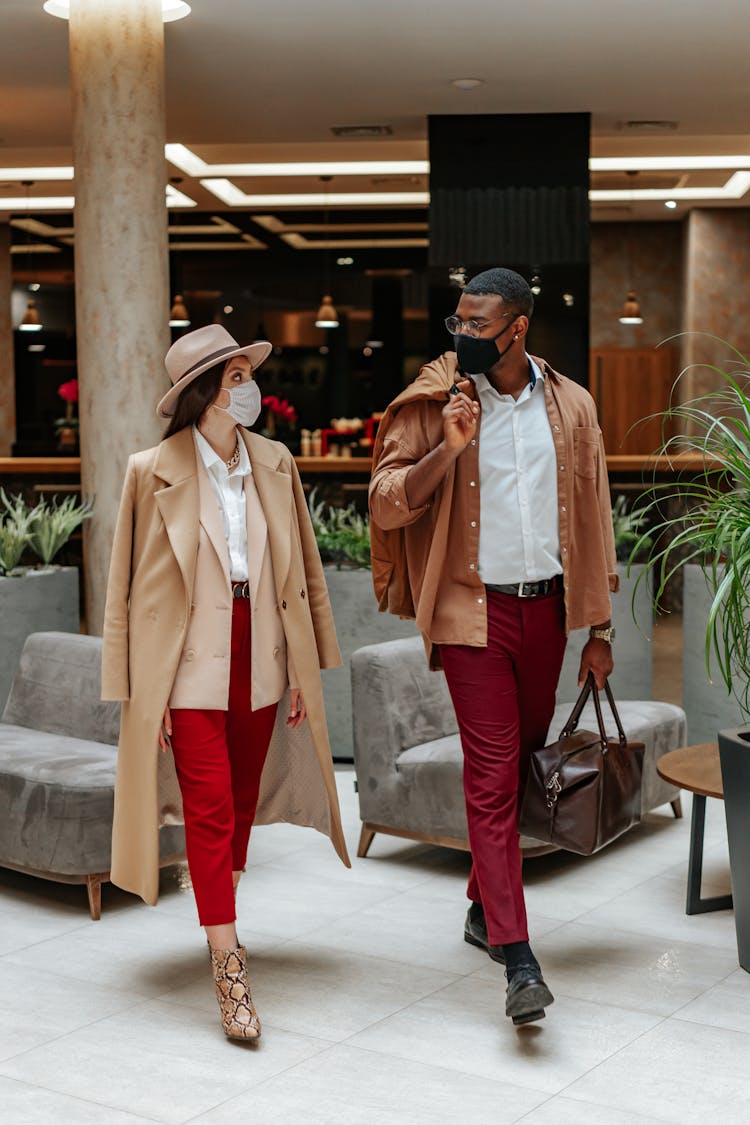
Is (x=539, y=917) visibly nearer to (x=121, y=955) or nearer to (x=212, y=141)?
(x=121, y=955)

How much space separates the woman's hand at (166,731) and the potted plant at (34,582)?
8.69ft

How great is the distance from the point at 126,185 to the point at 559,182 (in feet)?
11.7

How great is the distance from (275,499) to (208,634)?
0.39 metres

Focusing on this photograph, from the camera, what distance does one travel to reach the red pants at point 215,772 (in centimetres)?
320

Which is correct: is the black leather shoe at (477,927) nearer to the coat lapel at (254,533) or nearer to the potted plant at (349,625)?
the coat lapel at (254,533)

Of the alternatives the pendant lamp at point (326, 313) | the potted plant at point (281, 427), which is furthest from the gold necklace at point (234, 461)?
the pendant lamp at point (326, 313)

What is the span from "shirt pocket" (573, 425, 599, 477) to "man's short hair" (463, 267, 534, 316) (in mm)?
336

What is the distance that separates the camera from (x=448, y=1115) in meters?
2.79

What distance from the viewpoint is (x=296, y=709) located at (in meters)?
3.49

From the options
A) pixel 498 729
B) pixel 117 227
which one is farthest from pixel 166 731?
pixel 117 227

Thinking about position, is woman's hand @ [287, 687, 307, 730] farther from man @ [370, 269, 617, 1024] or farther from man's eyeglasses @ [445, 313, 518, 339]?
man's eyeglasses @ [445, 313, 518, 339]

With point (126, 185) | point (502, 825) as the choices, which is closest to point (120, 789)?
point (502, 825)

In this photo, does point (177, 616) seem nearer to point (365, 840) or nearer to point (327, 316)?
point (365, 840)

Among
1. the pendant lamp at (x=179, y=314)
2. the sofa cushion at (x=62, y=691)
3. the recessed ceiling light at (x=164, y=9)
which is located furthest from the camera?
the pendant lamp at (x=179, y=314)
